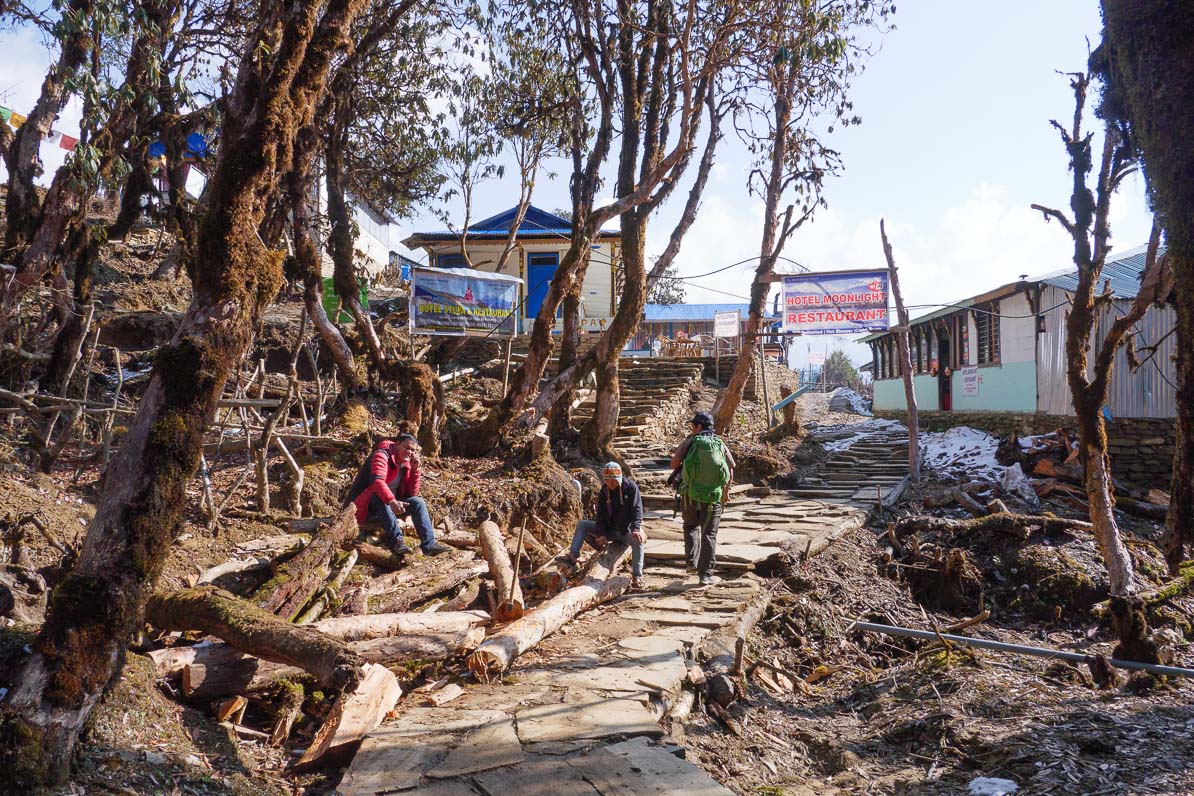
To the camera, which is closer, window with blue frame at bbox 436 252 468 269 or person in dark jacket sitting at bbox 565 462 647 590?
person in dark jacket sitting at bbox 565 462 647 590

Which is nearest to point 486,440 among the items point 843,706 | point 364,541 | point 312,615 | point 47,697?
point 364,541

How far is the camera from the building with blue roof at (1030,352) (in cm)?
1408

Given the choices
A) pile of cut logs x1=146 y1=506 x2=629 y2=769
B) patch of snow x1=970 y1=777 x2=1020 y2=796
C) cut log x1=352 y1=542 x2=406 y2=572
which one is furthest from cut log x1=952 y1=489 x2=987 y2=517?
cut log x1=352 y1=542 x2=406 y2=572

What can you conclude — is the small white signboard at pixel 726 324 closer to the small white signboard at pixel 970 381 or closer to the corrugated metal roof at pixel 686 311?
the small white signboard at pixel 970 381

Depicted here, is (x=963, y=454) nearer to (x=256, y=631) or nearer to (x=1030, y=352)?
(x=1030, y=352)

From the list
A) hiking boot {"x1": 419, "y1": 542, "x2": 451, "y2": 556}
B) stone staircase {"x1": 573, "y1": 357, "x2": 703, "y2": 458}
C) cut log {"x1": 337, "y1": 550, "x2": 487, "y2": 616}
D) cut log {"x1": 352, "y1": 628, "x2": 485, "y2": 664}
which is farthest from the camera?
stone staircase {"x1": 573, "y1": 357, "x2": 703, "y2": 458}

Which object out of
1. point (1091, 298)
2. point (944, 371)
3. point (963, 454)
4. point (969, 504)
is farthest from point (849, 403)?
point (1091, 298)

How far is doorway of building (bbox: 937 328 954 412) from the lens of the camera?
2214 cm

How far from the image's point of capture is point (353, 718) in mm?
4805

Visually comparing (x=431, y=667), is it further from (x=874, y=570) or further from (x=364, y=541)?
(x=874, y=570)

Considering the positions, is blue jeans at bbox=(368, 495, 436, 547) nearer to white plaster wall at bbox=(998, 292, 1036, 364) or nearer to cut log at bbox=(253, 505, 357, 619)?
cut log at bbox=(253, 505, 357, 619)

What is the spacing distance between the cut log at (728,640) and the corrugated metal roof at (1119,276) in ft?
31.1

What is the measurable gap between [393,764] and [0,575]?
354 centimetres

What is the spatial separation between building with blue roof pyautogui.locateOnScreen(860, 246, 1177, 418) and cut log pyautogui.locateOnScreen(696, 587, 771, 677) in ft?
18.3
